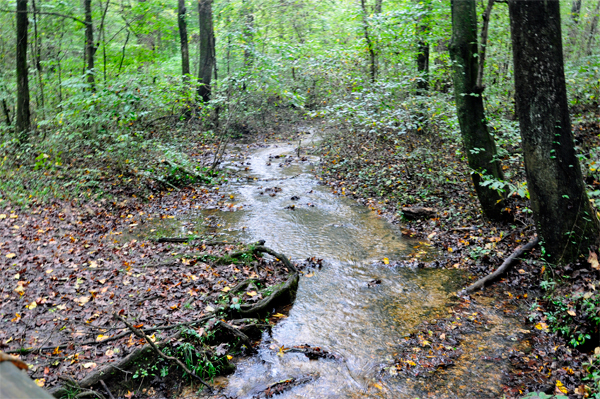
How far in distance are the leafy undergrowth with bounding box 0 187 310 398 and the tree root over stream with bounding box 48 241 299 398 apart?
0.03 metres

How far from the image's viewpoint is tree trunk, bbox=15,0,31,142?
1183cm

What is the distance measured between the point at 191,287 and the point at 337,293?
2.49 m

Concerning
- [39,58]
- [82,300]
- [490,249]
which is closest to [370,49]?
[490,249]

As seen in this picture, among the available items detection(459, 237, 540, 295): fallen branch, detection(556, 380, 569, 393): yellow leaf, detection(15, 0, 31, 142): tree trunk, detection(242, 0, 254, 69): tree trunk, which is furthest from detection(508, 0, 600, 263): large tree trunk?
detection(15, 0, 31, 142): tree trunk

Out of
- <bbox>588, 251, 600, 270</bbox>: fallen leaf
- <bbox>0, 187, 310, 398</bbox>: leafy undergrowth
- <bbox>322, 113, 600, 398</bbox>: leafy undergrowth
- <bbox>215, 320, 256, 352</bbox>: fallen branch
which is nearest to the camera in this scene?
<bbox>322, 113, 600, 398</bbox>: leafy undergrowth

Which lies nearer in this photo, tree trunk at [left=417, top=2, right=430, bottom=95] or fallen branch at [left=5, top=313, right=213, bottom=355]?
fallen branch at [left=5, top=313, right=213, bottom=355]

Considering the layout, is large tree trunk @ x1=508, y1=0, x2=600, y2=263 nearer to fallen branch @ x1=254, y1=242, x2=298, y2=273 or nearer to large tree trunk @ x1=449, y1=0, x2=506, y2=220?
large tree trunk @ x1=449, y1=0, x2=506, y2=220

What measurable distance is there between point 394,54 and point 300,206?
6.70 m

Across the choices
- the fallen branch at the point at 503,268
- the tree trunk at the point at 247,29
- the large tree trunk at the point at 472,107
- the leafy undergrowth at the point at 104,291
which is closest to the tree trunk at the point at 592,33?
the large tree trunk at the point at 472,107

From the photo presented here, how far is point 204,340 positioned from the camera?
16.9 ft

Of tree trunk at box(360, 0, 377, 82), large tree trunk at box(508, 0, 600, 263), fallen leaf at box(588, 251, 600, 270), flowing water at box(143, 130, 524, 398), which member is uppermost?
tree trunk at box(360, 0, 377, 82)

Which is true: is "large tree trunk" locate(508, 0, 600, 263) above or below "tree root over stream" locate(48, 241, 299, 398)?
above

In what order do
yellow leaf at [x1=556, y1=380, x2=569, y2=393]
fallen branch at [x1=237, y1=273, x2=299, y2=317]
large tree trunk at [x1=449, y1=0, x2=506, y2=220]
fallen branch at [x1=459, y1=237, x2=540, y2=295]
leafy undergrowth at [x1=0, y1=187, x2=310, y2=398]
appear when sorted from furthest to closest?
large tree trunk at [x1=449, y1=0, x2=506, y2=220]
fallen branch at [x1=459, y1=237, x2=540, y2=295]
fallen branch at [x1=237, y1=273, x2=299, y2=317]
leafy undergrowth at [x1=0, y1=187, x2=310, y2=398]
yellow leaf at [x1=556, y1=380, x2=569, y2=393]

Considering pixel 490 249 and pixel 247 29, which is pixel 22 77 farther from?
pixel 490 249
